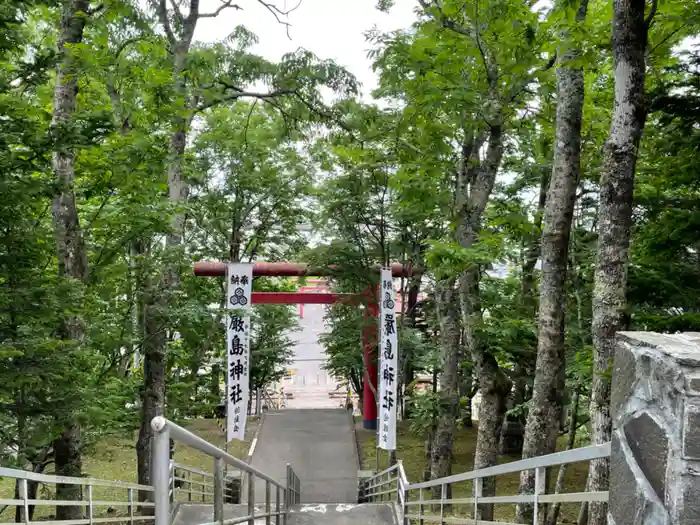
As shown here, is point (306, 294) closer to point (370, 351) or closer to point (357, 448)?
point (370, 351)

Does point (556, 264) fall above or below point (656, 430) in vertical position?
above

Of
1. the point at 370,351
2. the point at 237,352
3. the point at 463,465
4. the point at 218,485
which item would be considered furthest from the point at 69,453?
the point at 463,465

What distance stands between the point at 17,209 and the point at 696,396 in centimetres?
638

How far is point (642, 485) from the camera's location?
4.71 ft

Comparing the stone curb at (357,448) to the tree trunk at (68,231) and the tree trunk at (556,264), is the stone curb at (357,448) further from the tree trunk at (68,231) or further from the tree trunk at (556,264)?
the tree trunk at (556,264)

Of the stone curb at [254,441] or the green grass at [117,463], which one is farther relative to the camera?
the stone curb at [254,441]

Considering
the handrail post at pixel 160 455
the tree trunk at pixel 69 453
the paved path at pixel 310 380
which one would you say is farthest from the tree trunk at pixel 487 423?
the paved path at pixel 310 380

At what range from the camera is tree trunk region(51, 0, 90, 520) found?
6.86 metres

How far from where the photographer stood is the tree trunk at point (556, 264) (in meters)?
6.48

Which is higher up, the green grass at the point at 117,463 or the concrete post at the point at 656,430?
the concrete post at the point at 656,430

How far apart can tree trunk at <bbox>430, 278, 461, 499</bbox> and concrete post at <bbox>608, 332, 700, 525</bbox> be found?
951 centimetres

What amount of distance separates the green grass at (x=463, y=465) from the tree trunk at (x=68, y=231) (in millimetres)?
7492

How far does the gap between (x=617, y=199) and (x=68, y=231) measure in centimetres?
603

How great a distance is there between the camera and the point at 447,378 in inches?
458
